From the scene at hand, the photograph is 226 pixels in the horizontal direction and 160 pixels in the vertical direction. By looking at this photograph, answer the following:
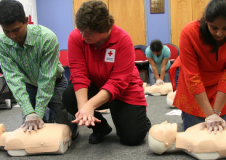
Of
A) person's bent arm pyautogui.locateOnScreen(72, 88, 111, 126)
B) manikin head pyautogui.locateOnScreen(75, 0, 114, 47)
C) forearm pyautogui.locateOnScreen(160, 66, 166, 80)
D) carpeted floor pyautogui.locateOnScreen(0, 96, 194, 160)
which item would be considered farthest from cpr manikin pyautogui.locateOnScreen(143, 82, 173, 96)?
manikin head pyautogui.locateOnScreen(75, 0, 114, 47)

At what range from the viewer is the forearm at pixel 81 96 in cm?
141

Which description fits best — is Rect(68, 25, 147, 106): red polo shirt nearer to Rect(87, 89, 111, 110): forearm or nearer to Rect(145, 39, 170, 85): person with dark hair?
Rect(87, 89, 111, 110): forearm

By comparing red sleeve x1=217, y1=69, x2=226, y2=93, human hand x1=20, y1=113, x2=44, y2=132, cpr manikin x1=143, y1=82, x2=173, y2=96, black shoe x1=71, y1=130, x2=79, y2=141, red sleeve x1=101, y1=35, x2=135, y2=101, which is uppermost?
red sleeve x1=101, y1=35, x2=135, y2=101

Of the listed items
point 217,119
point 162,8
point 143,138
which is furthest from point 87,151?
point 162,8

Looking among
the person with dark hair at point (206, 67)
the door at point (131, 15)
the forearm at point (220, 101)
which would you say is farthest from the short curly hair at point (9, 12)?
the door at point (131, 15)

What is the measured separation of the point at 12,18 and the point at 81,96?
56cm

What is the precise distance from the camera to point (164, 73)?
3863 mm

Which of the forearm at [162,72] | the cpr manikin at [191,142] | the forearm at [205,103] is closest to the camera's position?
the cpr manikin at [191,142]

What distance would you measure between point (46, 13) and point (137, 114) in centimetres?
432

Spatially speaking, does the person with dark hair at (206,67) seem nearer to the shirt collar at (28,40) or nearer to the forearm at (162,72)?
the shirt collar at (28,40)

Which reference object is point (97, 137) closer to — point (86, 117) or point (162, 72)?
point (86, 117)

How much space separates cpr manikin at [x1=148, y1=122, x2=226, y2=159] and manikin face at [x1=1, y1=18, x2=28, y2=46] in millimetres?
930

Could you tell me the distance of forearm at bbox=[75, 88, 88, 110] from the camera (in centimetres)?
141

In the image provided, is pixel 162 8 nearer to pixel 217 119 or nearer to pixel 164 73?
pixel 164 73
